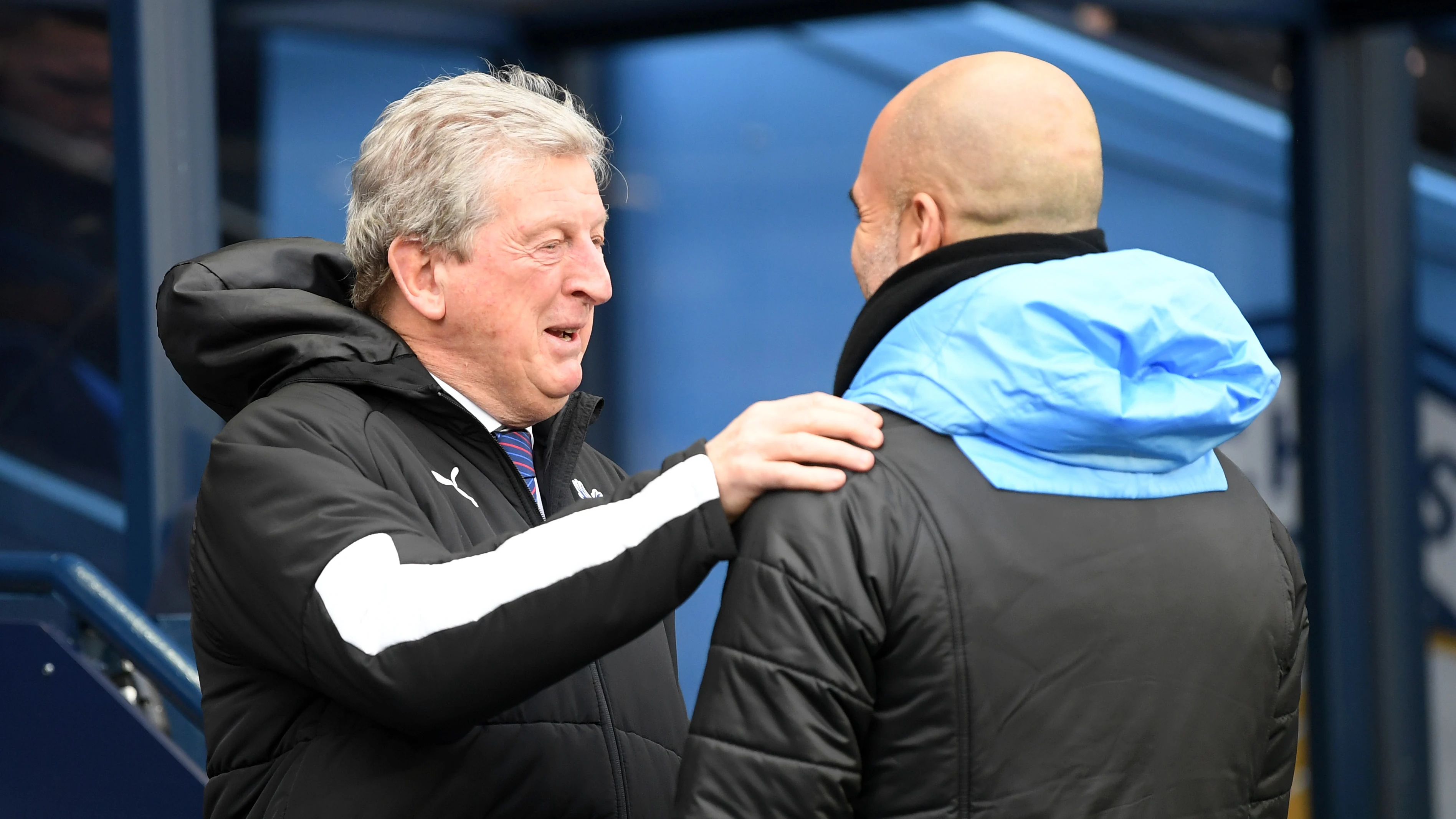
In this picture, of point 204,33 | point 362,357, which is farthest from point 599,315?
point 362,357

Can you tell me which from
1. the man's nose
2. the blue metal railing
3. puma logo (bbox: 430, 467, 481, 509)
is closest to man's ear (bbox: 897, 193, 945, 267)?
the man's nose

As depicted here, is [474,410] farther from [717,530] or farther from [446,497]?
[717,530]

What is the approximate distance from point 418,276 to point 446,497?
1.15 ft

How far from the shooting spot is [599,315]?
18.8 ft

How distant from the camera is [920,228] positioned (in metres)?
1.46

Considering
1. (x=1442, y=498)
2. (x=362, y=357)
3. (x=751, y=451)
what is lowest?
(x=1442, y=498)

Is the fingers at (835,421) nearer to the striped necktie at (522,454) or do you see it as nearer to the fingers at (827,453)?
the fingers at (827,453)

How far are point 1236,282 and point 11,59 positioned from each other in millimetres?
4631

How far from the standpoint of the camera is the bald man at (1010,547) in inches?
51.0

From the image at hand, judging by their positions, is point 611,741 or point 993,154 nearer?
point 993,154

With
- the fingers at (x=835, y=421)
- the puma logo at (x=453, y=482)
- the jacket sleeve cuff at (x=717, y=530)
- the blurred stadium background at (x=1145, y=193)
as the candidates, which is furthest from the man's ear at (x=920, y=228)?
the blurred stadium background at (x=1145, y=193)

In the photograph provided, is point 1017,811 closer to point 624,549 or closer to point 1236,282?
point 624,549

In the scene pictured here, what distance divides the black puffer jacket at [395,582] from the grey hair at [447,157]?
13 cm

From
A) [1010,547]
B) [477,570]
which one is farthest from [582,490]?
[1010,547]
